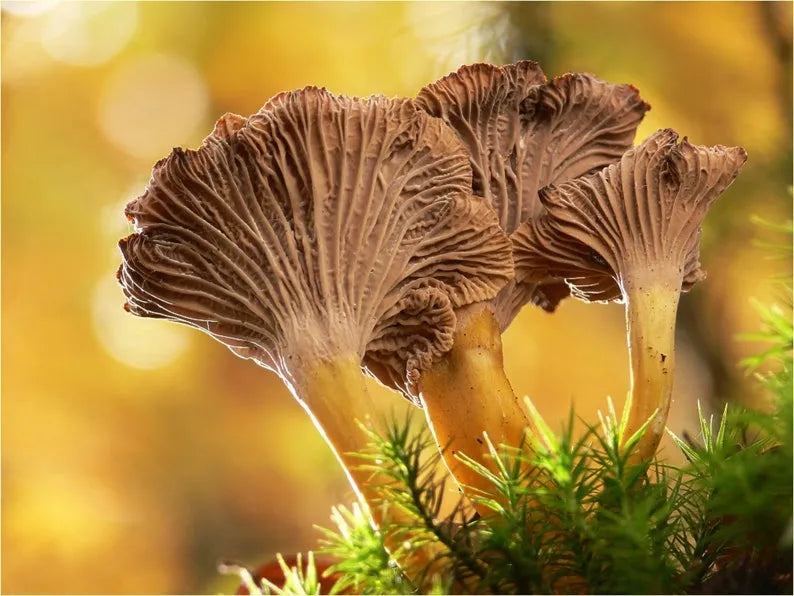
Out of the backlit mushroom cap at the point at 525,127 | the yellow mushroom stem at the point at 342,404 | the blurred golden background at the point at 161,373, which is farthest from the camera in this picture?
the blurred golden background at the point at 161,373

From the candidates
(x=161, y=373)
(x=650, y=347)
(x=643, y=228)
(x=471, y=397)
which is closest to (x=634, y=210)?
(x=643, y=228)

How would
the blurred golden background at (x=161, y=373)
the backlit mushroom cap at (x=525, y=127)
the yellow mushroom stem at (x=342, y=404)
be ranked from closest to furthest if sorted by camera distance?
the yellow mushroom stem at (x=342, y=404) → the backlit mushroom cap at (x=525, y=127) → the blurred golden background at (x=161, y=373)

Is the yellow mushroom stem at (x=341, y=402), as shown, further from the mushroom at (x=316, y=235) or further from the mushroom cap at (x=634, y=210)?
the mushroom cap at (x=634, y=210)

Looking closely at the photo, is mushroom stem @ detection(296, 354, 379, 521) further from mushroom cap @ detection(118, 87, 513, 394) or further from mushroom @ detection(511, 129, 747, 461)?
mushroom @ detection(511, 129, 747, 461)

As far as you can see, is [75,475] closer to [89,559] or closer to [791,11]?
[89,559]

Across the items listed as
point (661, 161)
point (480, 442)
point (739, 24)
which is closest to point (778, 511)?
point (480, 442)

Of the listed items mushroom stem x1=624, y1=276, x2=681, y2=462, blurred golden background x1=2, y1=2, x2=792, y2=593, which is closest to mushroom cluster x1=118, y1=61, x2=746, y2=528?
mushroom stem x1=624, y1=276, x2=681, y2=462

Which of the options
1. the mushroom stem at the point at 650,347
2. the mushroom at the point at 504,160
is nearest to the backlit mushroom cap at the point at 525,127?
the mushroom at the point at 504,160
